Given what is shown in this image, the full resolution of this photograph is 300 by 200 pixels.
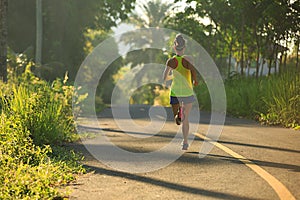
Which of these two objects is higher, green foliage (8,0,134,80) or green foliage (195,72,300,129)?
green foliage (8,0,134,80)

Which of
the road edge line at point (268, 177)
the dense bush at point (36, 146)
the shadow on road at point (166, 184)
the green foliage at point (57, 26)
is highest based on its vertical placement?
the green foliage at point (57, 26)

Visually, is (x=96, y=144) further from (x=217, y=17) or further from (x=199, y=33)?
(x=199, y=33)

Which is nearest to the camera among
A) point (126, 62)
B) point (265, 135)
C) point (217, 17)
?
point (265, 135)

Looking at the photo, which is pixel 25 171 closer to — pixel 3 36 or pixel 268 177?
pixel 268 177

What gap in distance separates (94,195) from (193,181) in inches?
52.8

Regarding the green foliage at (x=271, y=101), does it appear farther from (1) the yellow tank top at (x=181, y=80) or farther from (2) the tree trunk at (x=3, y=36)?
(2) the tree trunk at (x=3, y=36)

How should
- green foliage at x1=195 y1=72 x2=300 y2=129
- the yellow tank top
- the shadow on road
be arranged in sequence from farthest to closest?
green foliage at x1=195 y1=72 x2=300 y2=129
the yellow tank top
the shadow on road

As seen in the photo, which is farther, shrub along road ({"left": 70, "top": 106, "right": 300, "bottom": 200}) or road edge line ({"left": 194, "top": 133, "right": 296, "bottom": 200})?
shrub along road ({"left": 70, "top": 106, "right": 300, "bottom": 200})

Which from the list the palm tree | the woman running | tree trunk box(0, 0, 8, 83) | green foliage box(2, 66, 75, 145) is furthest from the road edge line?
the palm tree

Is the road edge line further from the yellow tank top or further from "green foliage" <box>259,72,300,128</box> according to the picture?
"green foliage" <box>259,72,300,128</box>

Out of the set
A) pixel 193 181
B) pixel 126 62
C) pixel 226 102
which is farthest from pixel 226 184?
pixel 126 62

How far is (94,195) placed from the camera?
5.60m

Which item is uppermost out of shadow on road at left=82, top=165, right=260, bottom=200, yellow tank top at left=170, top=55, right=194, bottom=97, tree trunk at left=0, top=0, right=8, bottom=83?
tree trunk at left=0, top=0, right=8, bottom=83

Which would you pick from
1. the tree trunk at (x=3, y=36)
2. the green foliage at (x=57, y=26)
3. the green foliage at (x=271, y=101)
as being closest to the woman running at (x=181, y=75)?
the green foliage at (x=271, y=101)
